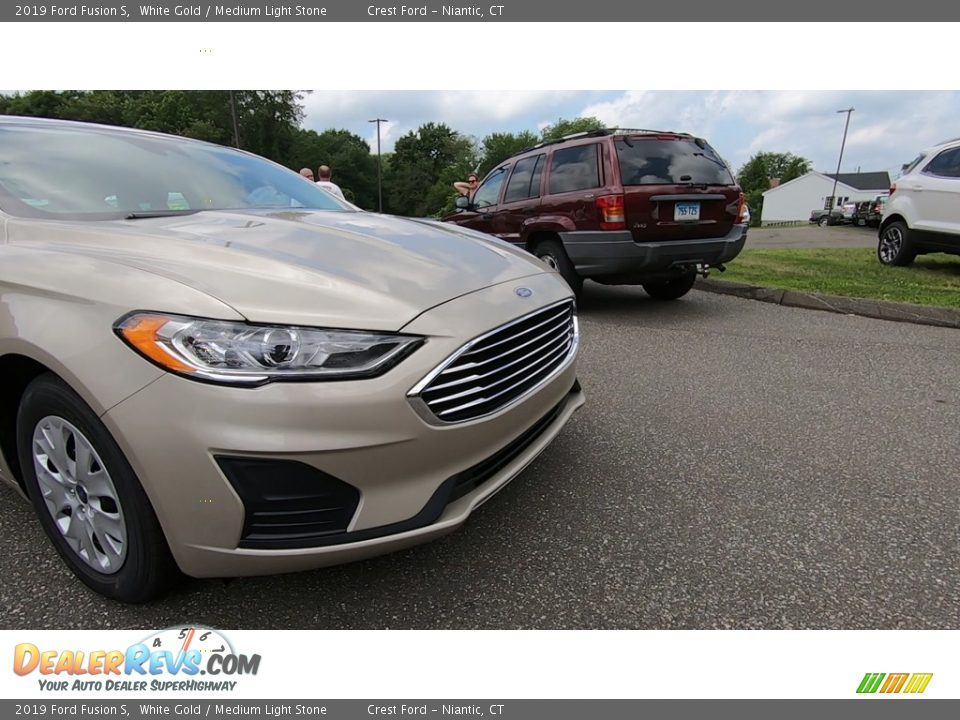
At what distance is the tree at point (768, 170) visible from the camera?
89.2m

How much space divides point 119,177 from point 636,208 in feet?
14.2

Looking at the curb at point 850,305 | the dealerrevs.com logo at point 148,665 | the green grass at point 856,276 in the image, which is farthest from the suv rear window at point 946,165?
the dealerrevs.com logo at point 148,665

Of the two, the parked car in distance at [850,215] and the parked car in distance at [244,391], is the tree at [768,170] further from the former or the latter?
the parked car in distance at [244,391]

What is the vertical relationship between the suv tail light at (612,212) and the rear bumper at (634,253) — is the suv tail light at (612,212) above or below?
above

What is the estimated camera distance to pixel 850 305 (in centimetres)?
595

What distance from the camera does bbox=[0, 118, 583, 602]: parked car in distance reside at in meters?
1.48

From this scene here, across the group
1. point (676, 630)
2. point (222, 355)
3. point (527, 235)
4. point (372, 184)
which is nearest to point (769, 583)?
point (676, 630)

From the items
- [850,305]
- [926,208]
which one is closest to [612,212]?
[850,305]

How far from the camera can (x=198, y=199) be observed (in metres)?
2.62

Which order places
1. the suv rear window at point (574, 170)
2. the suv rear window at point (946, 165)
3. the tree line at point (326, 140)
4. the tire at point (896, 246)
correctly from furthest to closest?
the tree line at point (326, 140)
the tire at point (896, 246)
the suv rear window at point (946, 165)
the suv rear window at point (574, 170)

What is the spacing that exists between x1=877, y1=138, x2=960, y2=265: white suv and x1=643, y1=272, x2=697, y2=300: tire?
3824mm

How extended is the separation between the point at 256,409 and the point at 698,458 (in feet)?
7.27

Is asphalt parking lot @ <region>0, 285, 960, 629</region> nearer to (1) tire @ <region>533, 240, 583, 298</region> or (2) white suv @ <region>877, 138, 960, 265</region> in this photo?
(1) tire @ <region>533, 240, 583, 298</region>

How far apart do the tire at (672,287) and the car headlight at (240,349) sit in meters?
5.85
